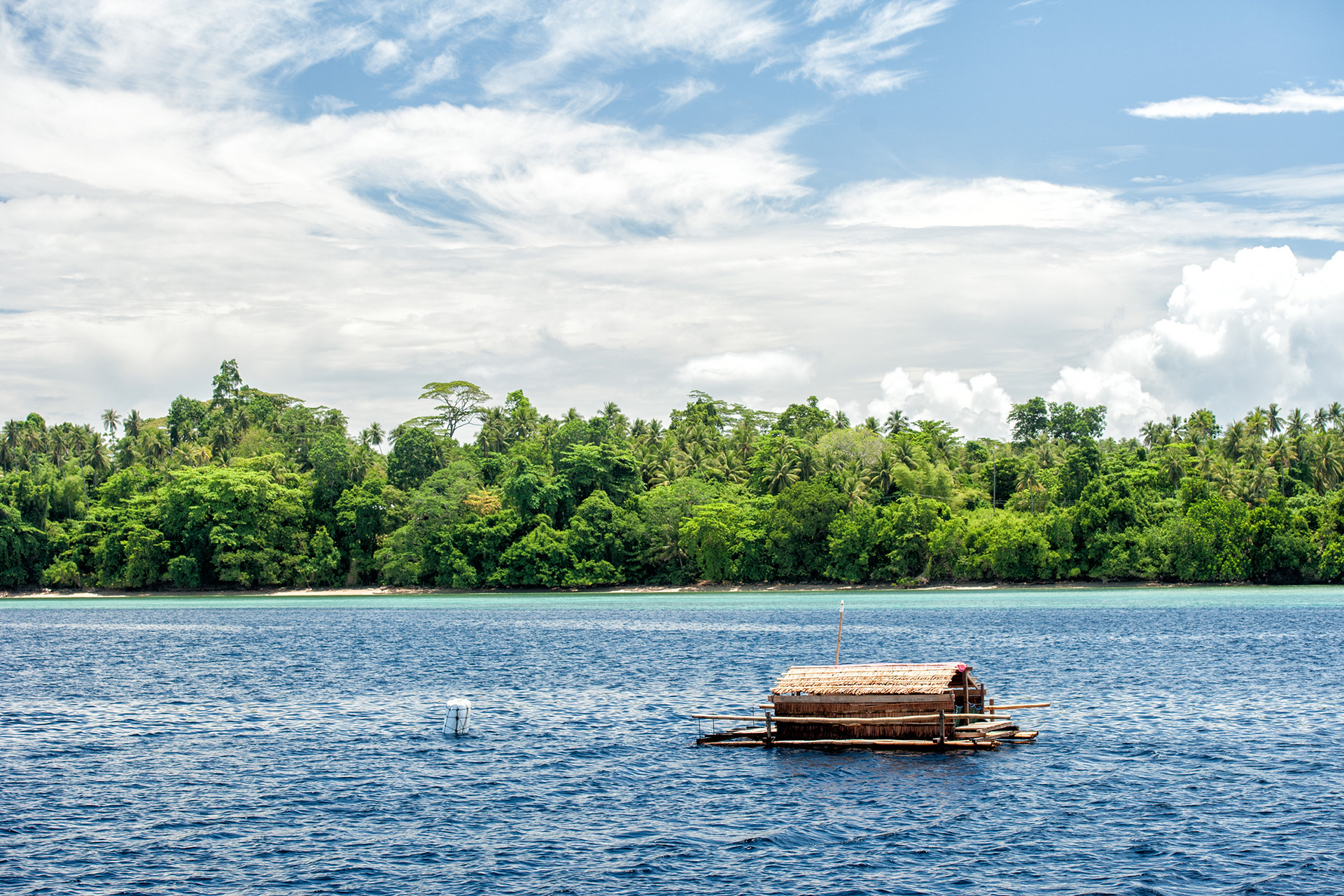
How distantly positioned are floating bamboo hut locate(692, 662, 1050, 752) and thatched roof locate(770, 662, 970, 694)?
2cm

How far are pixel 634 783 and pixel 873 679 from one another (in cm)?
804

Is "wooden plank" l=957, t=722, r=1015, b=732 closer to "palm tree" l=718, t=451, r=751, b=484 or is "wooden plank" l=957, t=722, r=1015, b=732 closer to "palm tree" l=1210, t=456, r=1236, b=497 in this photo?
"palm tree" l=1210, t=456, r=1236, b=497

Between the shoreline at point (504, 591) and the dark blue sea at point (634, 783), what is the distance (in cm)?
6705

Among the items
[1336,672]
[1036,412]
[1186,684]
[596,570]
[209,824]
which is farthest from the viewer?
[1036,412]

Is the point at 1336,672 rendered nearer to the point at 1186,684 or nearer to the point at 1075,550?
the point at 1186,684

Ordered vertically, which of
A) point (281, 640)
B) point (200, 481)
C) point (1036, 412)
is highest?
point (1036, 412)

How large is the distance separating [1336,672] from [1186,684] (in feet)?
27.0

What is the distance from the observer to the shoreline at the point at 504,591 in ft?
404

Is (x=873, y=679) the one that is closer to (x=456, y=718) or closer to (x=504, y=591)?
(x=456, y=718)

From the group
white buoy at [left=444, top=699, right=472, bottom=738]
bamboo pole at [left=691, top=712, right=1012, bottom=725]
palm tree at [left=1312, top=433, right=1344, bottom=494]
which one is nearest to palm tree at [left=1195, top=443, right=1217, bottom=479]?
palm tree at [left=1312, top=433, right=1344, bottom=494]

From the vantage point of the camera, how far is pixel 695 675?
4741 centimetres

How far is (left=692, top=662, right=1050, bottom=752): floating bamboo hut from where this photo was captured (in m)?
30.0

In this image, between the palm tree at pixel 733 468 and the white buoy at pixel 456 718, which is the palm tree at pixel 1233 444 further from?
the white buoy at pixel 456 718

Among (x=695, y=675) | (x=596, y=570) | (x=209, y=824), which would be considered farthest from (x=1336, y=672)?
(x=596, y=570)
